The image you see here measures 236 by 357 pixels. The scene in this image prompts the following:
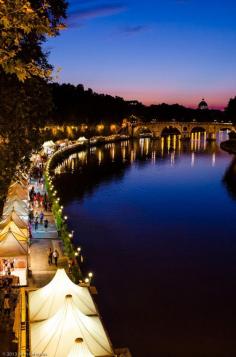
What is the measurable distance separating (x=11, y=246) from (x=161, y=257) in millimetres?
9440

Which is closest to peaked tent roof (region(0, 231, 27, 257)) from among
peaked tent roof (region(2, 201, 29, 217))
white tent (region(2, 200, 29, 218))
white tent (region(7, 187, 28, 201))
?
white tent (region(2, 200, 29, 218))

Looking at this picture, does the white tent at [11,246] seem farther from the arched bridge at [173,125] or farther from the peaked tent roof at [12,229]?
the arched bridge at [173,125]

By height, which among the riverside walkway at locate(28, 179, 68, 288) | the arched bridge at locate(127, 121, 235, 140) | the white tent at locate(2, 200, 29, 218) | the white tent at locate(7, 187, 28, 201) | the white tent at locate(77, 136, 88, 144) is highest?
the arched bridge at locate(127, 121, 235, 140)

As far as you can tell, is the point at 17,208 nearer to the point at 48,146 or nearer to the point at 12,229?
the point at 12,229

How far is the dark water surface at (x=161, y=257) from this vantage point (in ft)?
53.0

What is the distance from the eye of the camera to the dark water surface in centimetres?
1614

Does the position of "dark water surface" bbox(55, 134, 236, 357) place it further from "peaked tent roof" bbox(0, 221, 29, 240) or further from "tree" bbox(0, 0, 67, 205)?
"tree" bbox(0, 0, 67, 205)

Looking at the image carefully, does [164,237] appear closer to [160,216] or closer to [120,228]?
[120,228]

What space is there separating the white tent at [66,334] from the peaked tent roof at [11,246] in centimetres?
543

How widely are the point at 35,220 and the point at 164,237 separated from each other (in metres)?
8.32

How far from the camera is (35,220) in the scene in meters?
25.9

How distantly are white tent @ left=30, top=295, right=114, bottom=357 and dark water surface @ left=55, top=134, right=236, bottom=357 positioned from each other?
328 cm

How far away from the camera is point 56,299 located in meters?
13.6

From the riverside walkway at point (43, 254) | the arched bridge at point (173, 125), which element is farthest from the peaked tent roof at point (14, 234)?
the arched bridge at point (173, 125)
